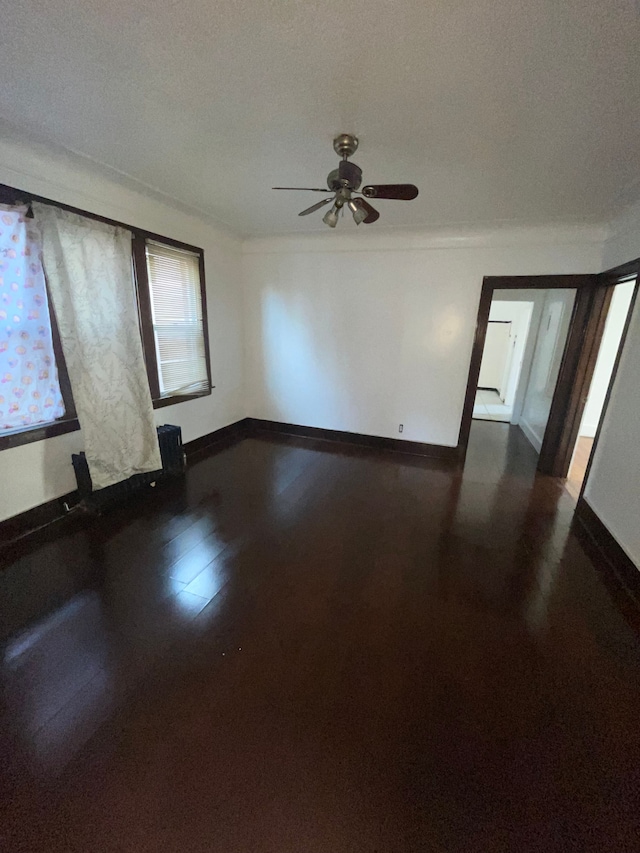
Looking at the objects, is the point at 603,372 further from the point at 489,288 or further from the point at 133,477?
the point at 133,477

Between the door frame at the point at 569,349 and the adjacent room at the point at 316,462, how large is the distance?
34 mm

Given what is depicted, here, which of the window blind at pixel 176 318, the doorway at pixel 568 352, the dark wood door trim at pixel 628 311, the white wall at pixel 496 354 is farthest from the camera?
the white wall at pixel 496 354

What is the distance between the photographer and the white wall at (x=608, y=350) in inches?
171

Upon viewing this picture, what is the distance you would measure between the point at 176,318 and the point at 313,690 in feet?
11.2

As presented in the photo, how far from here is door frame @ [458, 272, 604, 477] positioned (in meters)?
3.25

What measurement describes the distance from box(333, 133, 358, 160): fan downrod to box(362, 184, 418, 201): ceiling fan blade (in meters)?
0.27

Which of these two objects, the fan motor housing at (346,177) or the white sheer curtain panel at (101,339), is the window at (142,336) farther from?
the fan motor housing at (346,177)

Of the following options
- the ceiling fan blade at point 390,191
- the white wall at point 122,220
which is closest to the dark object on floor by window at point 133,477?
the white wall at point 122,220

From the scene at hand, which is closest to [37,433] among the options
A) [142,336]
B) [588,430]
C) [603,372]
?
[142,336]

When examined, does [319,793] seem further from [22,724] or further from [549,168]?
[549,168]

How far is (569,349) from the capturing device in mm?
3414

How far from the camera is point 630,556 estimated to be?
7.22 ft

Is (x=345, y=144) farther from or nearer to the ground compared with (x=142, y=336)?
farther from the ground

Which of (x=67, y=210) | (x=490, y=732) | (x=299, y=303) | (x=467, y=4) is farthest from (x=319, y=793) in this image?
(x=299, y=303)
